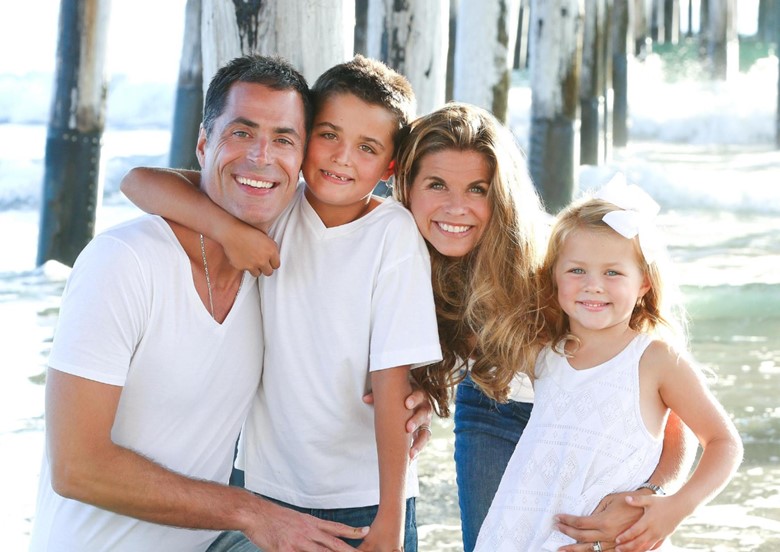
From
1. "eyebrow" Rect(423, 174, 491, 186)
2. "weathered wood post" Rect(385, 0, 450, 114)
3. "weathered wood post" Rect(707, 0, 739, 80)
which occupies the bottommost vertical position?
"eyebrow" Rect(423, 174, 491, 186)

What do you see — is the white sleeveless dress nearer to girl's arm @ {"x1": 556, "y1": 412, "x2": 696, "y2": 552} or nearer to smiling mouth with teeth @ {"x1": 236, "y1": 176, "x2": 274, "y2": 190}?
girl's arm @ {"x1": 556, "y1": 412, "x2": 696, "y2": 552}

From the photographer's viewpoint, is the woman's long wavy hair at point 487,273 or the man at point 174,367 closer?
the man at point 174,367

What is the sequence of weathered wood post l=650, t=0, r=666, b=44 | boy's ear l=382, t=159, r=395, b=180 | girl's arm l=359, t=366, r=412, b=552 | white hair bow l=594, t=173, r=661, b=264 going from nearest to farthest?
1. girl's arm l=359, t=366, r=412, b=552
2. white hair bow l=594, t=173, r=661, b=264
3. boy's ear l=382, t=159, r=395, b=180
4. weathered wood post l=650, t=0, r=666, b=44

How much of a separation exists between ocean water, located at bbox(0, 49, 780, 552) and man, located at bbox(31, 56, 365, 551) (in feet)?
5.10

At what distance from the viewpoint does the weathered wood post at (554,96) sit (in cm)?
1068

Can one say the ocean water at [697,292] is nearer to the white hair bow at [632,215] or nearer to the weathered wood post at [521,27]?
the white hair bow at [632,215]

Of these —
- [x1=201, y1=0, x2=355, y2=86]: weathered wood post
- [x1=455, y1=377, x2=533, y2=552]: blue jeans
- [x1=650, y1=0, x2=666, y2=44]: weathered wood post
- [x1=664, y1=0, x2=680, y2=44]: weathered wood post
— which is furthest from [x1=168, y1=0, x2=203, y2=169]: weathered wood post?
[x1=650, y1=0, x2=666, y2=44]: weathered wood post

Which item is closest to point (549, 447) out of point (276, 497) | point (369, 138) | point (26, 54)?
point (276, 497)

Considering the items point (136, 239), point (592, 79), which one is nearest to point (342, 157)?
point (136, 239)

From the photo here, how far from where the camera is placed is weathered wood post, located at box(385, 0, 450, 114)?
477 centimetres

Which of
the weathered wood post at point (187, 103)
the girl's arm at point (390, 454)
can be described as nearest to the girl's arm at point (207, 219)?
the girl's arm at point (390, 454)

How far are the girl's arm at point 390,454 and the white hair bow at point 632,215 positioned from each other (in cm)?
63

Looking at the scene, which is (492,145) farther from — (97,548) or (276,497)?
(97,548)

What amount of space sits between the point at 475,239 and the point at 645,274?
459 millimetres
